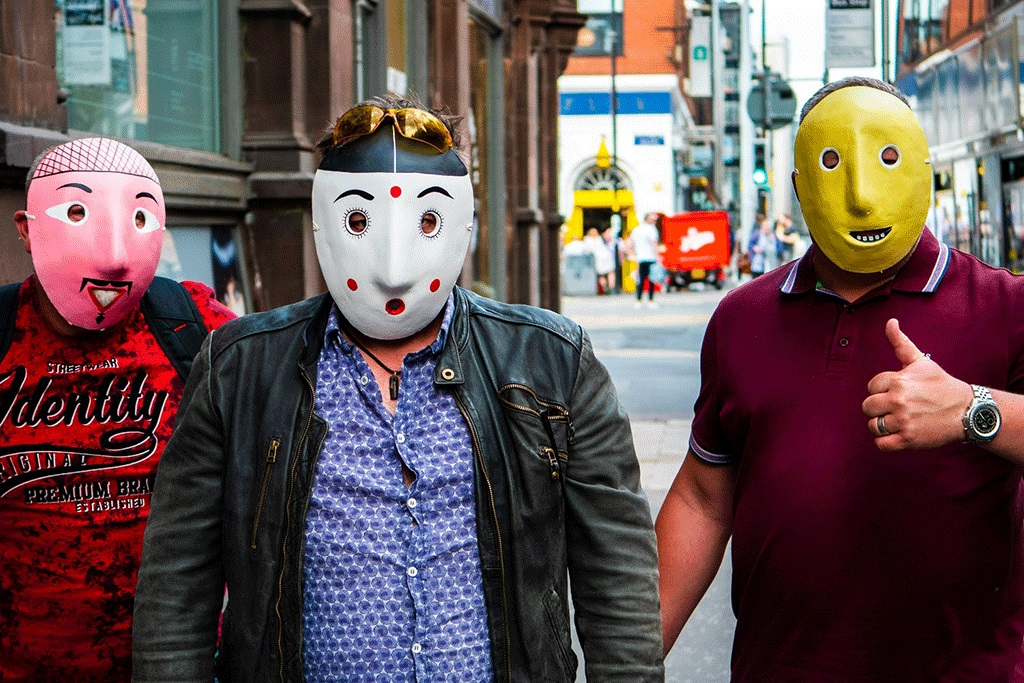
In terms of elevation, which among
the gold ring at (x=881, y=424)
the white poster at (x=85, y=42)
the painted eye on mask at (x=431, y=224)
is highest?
the white poster at (x=85, y=42)

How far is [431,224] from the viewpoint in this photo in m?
2.54

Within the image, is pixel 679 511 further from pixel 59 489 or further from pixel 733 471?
pixel 59 489

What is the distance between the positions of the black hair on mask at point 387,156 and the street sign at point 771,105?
49.7 ft

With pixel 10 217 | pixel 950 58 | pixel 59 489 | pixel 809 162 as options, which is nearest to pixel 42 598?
pixel 59 489

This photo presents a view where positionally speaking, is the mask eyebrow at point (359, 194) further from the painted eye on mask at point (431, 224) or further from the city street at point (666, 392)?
the city street at point (666, 392)

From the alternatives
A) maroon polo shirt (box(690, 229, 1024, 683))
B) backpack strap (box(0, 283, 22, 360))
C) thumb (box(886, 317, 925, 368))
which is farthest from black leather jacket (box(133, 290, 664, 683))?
backpack strap (box(0, 283, 22, 360))

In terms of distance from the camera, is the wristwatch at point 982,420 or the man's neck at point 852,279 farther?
the man's neck at point 852,279

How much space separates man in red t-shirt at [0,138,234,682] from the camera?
10.3 ft

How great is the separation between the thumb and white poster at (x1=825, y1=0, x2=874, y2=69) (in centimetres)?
1920

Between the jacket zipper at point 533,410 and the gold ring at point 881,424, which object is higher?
the jacket zipper at point 533,410

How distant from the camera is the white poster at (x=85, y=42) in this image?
658cm

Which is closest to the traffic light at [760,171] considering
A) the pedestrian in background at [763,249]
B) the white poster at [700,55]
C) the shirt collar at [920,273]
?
the pedestrian in background at [763,249]

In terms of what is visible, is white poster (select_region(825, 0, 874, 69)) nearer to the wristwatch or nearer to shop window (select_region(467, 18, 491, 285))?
shop window (select_region(467, 18, 491, 285))

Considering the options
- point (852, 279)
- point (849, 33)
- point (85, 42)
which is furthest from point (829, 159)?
point (849, 33)
